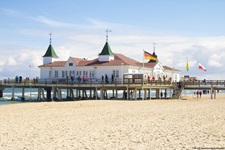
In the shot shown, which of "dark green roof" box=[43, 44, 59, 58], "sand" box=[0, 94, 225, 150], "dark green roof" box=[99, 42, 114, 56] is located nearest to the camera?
"sand" box=[0, 94, 225, 150]

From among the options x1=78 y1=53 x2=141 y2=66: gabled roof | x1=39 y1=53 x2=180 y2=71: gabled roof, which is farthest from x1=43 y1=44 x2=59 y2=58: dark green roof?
x1=78 y1=53 x2=141 y2=66: gabled roof

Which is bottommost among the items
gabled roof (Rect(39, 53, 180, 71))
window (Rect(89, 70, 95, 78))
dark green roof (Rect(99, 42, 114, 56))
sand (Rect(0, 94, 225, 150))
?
sand (Rect(0, 94, 225, 150))

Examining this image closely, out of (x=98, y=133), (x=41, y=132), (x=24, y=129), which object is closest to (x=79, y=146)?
(x=98, y=133)

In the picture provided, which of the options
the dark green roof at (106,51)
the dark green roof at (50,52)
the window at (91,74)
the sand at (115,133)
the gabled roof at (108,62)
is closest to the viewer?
the sand at (115,133)

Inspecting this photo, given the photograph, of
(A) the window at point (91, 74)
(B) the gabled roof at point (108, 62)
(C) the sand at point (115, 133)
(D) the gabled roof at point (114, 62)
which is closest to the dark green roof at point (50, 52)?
(B) the gabled roof at point (108, 62)

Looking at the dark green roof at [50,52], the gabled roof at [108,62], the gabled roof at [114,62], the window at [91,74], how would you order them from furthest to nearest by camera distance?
the dark green roof at [50,52], the window at [91,74], the gabled roof at [108,62], the gabled roof at [114,62]

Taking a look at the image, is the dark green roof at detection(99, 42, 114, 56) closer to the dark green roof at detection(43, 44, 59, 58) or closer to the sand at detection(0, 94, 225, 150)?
the dark green roof at detection(43, 44, 59, 58)

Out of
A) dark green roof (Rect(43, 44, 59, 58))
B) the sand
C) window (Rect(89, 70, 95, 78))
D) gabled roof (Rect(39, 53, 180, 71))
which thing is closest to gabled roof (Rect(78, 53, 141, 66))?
gabled roof (Rect(39, 53, 180, 71))

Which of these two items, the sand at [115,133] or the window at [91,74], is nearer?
the sand at [115,133]

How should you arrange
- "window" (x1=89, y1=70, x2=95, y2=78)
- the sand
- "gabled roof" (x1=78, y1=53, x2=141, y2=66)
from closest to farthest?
the sand, "gabled roof" (x1=78, y1=53, x2=141, y2=66), "window" (x1=89, y1=70, x2=95, y2=78)

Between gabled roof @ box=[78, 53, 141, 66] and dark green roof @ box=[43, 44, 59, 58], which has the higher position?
dark green roof @ box=[43, 44, 59, 58]

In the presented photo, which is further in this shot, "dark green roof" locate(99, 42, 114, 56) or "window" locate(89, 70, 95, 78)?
"dark green roof" locate(99, 42, 114, 56)

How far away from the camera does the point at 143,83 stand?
1422 inches

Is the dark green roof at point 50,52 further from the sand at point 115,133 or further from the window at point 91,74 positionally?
the sand at point 115,133
